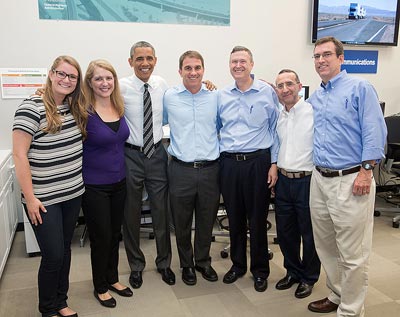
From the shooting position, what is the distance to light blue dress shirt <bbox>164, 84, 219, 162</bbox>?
2.49 meters

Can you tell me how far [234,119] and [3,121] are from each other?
228cm

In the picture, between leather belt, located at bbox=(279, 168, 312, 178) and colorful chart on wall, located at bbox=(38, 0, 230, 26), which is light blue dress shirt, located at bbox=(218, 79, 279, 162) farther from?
colorful chart on wall, located at bbox=(38, 0, 230, 26)

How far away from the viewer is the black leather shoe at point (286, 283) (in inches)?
101

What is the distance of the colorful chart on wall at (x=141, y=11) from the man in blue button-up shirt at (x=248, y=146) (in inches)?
61.7

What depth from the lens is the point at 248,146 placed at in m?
2.44

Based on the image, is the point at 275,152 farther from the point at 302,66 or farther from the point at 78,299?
the point at 302,66

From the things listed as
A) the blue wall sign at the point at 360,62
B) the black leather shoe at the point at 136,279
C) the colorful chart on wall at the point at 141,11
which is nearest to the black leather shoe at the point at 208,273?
the black leather shoe at the point at 136,279

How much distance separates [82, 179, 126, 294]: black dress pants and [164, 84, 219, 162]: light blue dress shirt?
1.54 ft

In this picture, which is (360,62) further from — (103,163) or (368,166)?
(103,163)

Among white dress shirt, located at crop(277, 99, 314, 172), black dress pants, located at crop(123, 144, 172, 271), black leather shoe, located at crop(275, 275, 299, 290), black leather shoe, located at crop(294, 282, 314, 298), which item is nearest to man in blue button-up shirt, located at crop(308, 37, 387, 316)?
white dress shirt, located at crop(277, 99, 314, 172)

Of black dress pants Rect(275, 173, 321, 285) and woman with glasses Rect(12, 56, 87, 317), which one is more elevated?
woman with glasses Rect(12, 56, 87, 317)

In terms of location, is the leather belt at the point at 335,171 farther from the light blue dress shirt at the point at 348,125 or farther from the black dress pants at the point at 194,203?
the black dress pants at the point at 194,203

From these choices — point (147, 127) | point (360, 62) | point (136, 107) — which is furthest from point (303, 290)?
point (360, 62)

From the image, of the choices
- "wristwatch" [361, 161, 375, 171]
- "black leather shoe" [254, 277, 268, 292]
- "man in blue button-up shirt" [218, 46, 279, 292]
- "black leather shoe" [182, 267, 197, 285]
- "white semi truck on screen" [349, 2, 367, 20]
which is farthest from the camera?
"white semi truck on screen" [349, 2, 367, 20]
